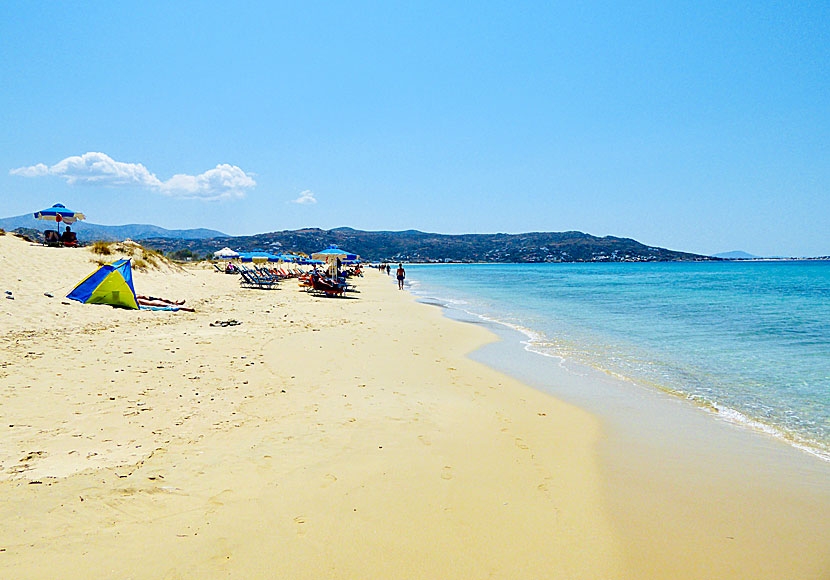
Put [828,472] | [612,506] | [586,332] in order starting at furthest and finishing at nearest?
[586,332]
[828,472]
[612,506]

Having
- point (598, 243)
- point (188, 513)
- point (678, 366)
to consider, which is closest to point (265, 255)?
point (678, 366)

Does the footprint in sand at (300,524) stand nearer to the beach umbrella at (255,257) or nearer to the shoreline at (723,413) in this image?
the shoreline at (723,413)

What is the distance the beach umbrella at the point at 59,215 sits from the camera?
2255 cm

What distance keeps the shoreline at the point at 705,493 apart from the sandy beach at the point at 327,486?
2 centimetres

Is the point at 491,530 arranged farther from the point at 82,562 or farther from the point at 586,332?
the point at 586,332

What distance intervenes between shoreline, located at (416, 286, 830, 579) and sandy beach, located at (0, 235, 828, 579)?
2cm

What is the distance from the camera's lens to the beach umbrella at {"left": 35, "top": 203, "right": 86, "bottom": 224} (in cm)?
2255

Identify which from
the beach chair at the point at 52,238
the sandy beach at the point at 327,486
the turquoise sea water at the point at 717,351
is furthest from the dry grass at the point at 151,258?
the sandy beach at the point at 327,486

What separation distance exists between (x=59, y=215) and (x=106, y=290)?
1502cm

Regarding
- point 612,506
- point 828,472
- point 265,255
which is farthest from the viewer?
point 265,255

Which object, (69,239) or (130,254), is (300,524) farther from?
(69,239)

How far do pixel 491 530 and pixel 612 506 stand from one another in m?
1.05

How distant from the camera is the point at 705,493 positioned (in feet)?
11.8

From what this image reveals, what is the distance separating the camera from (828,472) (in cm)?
415
